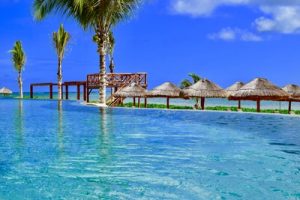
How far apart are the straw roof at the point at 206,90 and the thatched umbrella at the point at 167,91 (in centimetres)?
104

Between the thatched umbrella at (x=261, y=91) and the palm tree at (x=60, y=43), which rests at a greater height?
the palm tree at (x=60, y=43)

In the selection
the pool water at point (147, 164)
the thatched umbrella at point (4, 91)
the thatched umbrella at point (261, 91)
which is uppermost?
the thatched umbrella at point (4, 91)

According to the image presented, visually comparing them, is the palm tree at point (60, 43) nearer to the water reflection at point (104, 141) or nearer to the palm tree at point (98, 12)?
the palm tree at point (98, 12)

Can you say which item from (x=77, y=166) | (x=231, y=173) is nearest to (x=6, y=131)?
(x=77, y=166)

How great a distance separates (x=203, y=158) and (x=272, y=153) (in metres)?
1.54

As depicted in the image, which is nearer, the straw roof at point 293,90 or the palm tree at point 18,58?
the straw roof at point 293,90

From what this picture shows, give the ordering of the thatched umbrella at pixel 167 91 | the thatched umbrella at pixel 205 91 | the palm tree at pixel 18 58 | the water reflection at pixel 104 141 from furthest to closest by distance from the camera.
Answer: the palm tree at pixel 18 58, the thatched umbrella at pixel 167 91, the thatched umbrella at pixel 205 91, the water reflection at pixel 104 141

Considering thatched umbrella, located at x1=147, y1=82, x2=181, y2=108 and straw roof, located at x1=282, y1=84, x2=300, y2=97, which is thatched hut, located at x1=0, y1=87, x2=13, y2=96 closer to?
thatched umbrella, located at x1=147, y1=82, x2=181, y2=108

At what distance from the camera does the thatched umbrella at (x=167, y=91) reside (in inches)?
924

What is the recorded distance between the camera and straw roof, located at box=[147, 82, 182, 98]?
23.5 meters

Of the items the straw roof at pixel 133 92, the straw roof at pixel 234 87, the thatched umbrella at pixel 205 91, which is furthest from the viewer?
the straw roof at pixel 133 92

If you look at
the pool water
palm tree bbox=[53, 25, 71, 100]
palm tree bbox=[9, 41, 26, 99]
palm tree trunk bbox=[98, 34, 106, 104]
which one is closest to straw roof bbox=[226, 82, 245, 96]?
palm tree trunk bbox=[98, 34, 106, 104]

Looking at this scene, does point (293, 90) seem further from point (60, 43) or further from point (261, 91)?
point (60, 43)

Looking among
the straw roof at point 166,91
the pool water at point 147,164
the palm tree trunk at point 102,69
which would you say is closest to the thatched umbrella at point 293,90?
the straw roof at point 166,91
